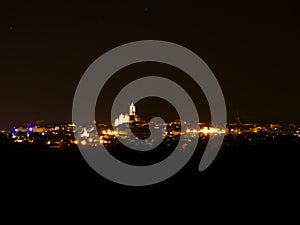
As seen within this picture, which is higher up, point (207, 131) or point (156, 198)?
point (207, 131)

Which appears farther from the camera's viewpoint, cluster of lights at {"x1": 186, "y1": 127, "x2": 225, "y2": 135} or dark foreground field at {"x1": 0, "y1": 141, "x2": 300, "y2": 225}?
cluster of lights at {"x1": 186, "y1": 127, "x2": 225, "y2": 135}

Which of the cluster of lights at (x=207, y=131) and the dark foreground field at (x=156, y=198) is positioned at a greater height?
the cluster of lights at (x=207, y=131)

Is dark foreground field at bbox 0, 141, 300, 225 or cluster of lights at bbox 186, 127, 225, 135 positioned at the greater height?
cluster of lights at bbox 186, 127, 225, 135

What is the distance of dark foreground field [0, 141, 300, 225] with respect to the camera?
1426 cm

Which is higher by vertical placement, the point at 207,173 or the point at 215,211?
the point at 207,173

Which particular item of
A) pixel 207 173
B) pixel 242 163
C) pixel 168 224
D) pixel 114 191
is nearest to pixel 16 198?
pixel 114 191

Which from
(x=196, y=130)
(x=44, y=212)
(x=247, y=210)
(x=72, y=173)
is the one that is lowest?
(x=247, y=210)

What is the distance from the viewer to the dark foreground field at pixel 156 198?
561 inches

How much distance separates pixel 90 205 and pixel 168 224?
3.47 meters

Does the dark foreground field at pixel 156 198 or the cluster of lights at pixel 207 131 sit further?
the cluster of lights at pixel 207 131

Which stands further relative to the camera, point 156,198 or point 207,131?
Answer: point 207,131

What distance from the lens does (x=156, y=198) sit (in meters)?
18.1

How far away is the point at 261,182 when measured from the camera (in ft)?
70.9

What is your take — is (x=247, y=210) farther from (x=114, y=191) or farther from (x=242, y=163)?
(x=242, y=163)
